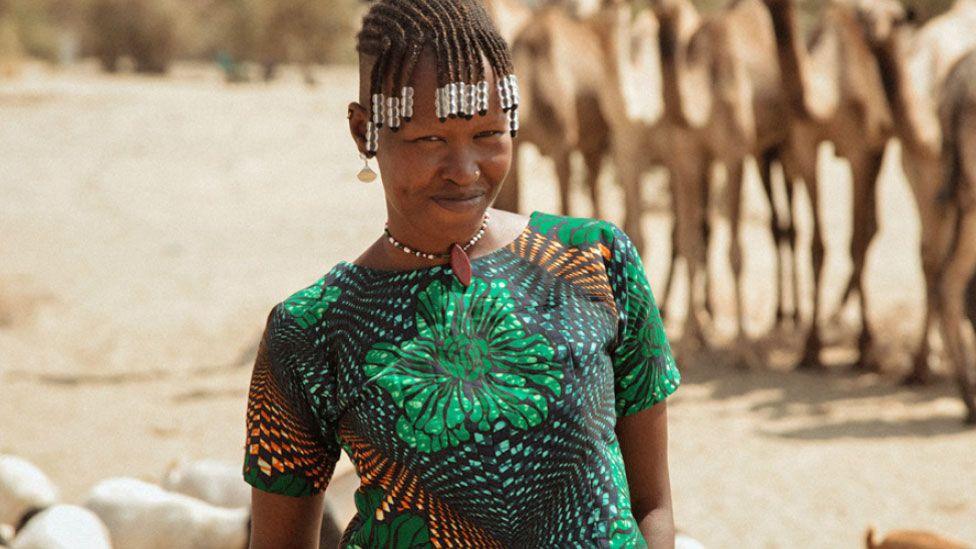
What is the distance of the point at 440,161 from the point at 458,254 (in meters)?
0.12

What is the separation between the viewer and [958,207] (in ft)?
22.2

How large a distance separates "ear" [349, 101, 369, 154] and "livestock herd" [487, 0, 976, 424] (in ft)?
20.3

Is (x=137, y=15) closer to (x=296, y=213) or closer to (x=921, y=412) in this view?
(x=296, y=213)

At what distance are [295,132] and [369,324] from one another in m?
16.9

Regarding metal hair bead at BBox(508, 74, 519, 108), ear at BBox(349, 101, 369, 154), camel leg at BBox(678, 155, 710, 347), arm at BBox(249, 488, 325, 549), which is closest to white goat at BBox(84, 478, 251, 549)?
arm at BBox(249, 488, 325, 549)

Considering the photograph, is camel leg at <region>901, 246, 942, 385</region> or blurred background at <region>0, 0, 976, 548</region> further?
camel leg at <region>901, 246, 942, 385</region>

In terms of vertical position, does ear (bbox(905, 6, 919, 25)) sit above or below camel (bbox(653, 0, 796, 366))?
above

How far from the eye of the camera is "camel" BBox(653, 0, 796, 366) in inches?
326

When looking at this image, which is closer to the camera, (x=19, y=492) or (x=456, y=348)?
(x=456, y=348)

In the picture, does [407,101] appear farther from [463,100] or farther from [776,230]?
[776,230]

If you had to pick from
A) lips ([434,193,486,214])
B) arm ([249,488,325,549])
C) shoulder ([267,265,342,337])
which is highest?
lips ([434,193,486,214])

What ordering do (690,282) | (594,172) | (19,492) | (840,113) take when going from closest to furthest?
(19,492), (840,113), (690,282), (594,172)

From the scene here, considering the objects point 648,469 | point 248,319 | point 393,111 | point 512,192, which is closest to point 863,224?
point 512,192

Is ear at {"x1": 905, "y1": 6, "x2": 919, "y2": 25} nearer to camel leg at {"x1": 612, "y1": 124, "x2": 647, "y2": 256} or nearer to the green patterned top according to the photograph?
camel leg at {"x1": 612, "y1": 124, "x2": 647, "y2": 256}
